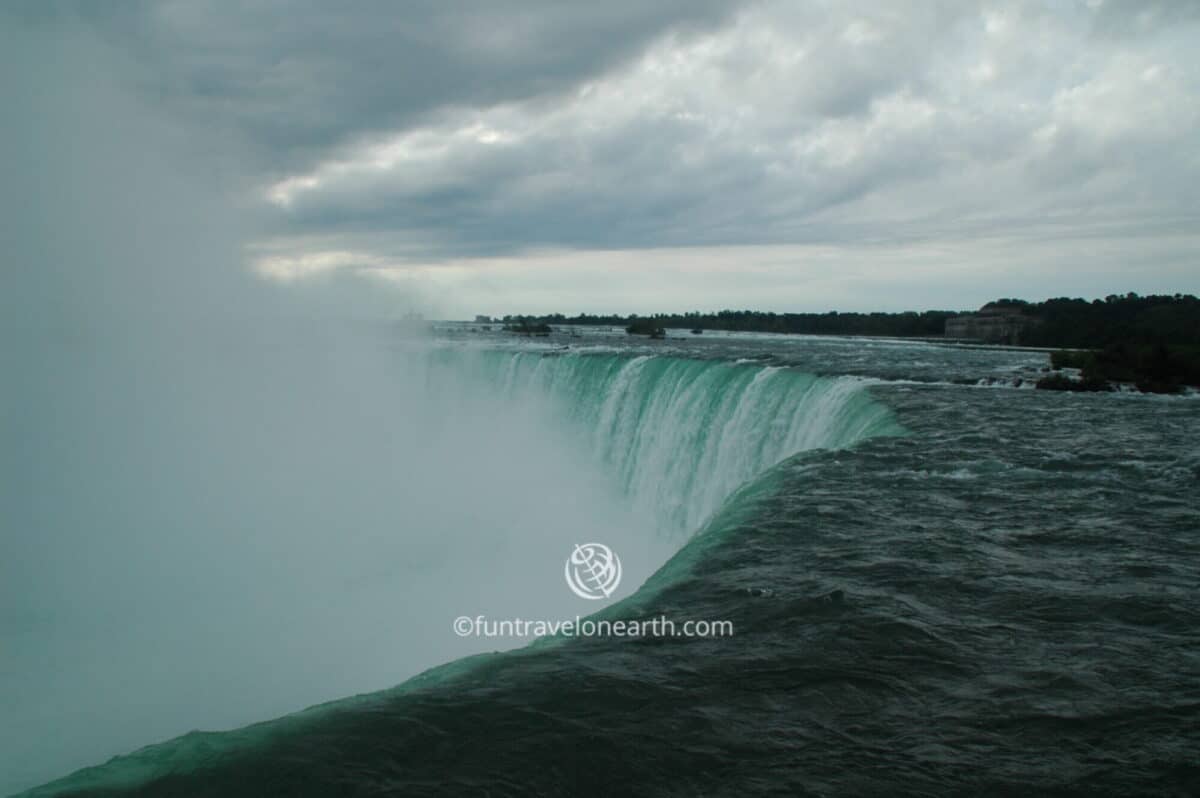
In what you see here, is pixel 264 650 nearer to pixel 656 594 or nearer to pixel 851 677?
pixel 656 594

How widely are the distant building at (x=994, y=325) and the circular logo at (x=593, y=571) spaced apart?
4598 cm

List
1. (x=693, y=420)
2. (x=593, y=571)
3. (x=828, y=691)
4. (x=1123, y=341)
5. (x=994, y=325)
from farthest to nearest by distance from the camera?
(x=994, y=325) < (x=1123, y=341) < (x=693, y=420) < (x=593, y=571) < (x=828, y=691)

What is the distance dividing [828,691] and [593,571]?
475 inches

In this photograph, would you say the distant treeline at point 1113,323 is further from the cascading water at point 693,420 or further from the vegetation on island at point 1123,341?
the cascading water at point 693,420

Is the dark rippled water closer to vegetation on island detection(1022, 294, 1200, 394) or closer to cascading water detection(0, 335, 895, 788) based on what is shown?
cascading water detection(0, 335, 895, 788)

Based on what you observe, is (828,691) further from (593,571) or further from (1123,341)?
(1123,341)

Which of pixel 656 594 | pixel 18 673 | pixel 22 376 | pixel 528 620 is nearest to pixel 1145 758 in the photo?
pixel 656 594

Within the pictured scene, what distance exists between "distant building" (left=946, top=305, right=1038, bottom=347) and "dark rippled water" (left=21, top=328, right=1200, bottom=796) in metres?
53.2

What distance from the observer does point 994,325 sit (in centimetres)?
6003

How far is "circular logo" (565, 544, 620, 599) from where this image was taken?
13.5 metres

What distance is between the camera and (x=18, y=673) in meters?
10.9

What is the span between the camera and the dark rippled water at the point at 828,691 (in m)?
3.37

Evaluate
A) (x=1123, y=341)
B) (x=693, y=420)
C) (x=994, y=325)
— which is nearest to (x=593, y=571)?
(x=693, y=420)

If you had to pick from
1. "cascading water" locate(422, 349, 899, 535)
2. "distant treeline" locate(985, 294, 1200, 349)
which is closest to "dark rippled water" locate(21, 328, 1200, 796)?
"cascading water" locate(422, 349, 899, 535)
